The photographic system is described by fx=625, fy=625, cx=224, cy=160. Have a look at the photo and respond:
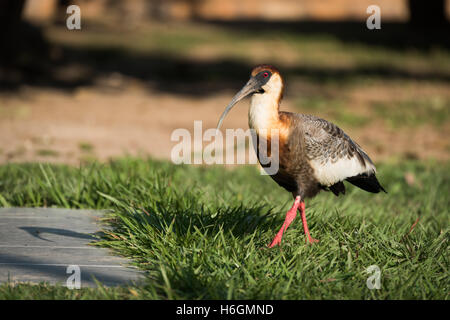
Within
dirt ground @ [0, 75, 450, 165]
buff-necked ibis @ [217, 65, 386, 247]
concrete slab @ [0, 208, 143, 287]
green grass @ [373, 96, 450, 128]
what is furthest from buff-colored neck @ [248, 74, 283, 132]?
green grass @ [373, 96, 450, 128]

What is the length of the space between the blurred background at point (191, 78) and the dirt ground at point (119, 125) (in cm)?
2

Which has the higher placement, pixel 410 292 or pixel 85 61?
pixel 85 61

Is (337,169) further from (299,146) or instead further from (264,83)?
(264,83)

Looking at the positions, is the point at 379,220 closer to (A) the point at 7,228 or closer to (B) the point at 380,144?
(A) the point at 7,228

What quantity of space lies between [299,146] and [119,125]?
20.1 ft

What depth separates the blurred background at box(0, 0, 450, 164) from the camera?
356 inches

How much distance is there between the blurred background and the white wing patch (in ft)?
11.1

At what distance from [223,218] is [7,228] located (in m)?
1.48

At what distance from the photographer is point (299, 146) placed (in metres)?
3.99

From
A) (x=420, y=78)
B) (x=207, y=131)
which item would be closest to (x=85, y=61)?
(x=207, y=131)

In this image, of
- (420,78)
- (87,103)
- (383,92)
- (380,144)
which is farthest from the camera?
(420,78)

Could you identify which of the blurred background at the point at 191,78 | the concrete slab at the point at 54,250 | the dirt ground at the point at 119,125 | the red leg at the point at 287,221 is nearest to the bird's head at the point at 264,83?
the red leg at the point at 287,221

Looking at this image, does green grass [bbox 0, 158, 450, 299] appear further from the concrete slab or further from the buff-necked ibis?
the buff-necked ibis

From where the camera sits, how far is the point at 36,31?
1456 cm
